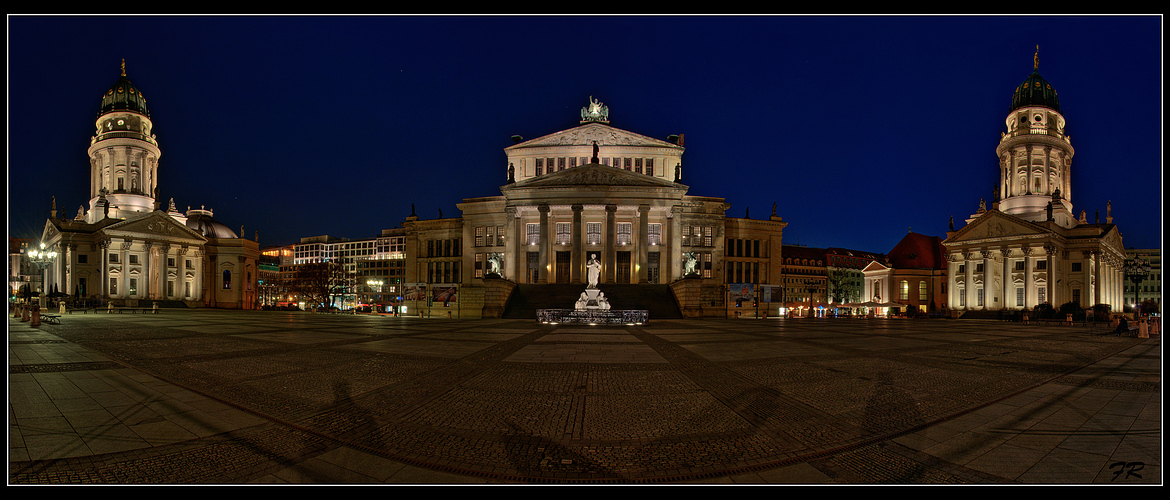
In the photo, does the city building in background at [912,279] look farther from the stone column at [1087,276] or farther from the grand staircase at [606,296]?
the grand staircase at [606,296]

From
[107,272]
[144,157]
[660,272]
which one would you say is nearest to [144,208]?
[144,157]

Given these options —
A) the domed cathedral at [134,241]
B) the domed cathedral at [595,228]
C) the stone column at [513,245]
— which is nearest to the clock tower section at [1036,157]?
the domed cathedral at [595,228]

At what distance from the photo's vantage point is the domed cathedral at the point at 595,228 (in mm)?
57844

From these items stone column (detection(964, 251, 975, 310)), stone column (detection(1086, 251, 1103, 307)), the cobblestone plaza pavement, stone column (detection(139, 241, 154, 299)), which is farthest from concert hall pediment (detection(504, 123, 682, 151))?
the cobblestone plaza pavement

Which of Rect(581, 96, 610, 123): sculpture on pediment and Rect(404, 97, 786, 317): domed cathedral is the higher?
Rect(581, 96, 610, 123): sculpture on pediment

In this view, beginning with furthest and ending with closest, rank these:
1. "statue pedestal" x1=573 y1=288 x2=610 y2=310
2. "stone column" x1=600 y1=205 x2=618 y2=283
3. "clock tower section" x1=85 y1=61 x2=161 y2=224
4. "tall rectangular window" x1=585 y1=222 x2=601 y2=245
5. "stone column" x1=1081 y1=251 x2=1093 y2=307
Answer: "clock tower section" x1=85 y1=61 x2=161 y2=224 < "tall rectangular window" x1=585 y1=222 x2=601 y2=245 < "stone column" x1=1081 y1=251 x2=1093 y2=307 < "stone column" x1=600 y1=205 x2=618 y2=283 < "statue pedestal" x1=573 y1=288 x2=610 y2=310

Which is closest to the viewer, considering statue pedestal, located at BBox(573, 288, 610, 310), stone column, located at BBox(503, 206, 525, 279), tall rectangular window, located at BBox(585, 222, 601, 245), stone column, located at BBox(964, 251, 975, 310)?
statue pedestal, located at BBox(573, 288, 610, 310)

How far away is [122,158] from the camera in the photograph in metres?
75.0

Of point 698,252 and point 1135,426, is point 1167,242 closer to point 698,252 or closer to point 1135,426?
point 1135,426

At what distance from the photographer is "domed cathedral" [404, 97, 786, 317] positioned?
57.8 meters

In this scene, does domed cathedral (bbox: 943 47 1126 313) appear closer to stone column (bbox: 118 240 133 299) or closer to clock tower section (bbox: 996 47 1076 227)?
clock tower section (bbox: 996 47 1076 227)

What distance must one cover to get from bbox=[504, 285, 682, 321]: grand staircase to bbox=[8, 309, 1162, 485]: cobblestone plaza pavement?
91.6ft

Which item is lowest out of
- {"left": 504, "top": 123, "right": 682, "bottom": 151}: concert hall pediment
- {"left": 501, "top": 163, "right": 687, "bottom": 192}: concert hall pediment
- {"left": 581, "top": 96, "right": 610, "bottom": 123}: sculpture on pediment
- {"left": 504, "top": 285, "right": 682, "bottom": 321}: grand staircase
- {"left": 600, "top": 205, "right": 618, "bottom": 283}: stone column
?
{"left": 504, "top": 285, "right": 682, "bottom": 321}: grand staircase

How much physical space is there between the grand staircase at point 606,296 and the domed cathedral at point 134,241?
1838 inches
